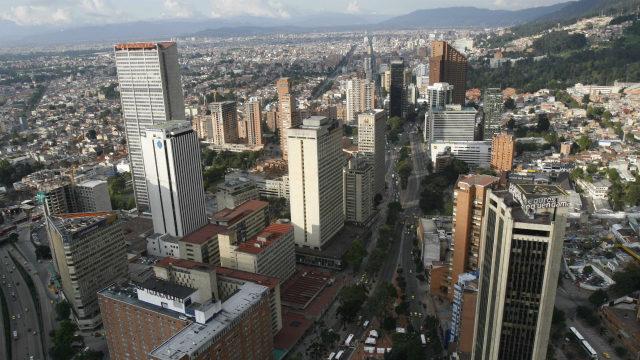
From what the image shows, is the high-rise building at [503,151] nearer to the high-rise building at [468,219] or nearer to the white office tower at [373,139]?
the white office tower at [373,139]

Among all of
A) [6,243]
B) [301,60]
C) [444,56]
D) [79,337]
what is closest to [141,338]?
[79,337]

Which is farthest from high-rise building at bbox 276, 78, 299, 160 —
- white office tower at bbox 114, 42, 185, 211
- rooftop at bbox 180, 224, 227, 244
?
rooftop at bbox 180, 224, 227, 244

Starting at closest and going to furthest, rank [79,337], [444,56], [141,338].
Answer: [141,338] → [79,337] → [444,56]

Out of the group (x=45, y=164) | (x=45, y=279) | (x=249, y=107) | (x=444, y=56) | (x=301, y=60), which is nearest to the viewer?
(x=45, y=279)

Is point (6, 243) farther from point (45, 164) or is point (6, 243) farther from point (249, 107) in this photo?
point (249, 107)

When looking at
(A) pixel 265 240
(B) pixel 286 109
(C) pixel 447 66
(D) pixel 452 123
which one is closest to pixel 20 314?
(A) pixel 265 240

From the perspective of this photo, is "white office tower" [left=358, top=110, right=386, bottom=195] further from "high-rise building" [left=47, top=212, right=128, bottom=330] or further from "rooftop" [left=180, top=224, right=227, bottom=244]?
"high-rise building" [left=47, top=212, right=128, bottom=330]
